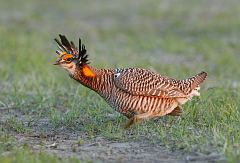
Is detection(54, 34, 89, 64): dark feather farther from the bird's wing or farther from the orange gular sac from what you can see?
the bird's wing

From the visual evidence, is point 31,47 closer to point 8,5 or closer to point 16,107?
point 16,107

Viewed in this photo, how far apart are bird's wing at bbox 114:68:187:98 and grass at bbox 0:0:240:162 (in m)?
0.38

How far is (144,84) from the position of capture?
7.48 metres

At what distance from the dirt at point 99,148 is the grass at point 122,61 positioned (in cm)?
11

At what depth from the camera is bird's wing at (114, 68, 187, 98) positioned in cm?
743

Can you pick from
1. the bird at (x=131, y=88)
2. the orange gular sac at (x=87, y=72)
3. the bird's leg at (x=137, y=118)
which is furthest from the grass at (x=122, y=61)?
the orange gular sac at (x=87, y=72)

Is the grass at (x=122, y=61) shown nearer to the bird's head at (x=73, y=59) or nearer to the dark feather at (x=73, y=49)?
the bird's head at (x=73, y=59)

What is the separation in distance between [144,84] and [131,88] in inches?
6.6

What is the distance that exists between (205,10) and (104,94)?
42.1 feet

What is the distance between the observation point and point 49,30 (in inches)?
725

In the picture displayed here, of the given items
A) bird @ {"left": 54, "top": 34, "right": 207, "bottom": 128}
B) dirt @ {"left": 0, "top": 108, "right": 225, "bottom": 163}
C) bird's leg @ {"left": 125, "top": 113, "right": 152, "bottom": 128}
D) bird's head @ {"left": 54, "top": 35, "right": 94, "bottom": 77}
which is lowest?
dirt @ {"left": 0, "top": 108, "right": 225, "bottom": 163}

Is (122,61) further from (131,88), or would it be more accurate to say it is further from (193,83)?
(131,88)

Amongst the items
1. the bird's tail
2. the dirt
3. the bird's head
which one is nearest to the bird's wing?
the bird's tail

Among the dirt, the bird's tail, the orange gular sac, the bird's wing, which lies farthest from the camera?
the bird's tail
